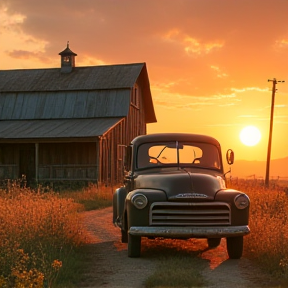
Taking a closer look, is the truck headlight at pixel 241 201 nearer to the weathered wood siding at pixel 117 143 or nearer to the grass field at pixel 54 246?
the grass field at pixel 54 246

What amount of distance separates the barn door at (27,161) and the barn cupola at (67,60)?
6305mm

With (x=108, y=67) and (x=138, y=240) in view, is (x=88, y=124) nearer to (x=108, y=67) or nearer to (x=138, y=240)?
(x=108, y=67)

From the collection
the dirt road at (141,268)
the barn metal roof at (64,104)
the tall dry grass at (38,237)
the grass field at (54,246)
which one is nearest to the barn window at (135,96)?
the barn metal roof at (64,104)

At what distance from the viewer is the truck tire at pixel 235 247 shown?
9.31m

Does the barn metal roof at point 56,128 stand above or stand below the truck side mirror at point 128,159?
above

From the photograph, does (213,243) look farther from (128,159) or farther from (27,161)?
(27,161)

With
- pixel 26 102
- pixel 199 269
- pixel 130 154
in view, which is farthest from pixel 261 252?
pixel 26 102

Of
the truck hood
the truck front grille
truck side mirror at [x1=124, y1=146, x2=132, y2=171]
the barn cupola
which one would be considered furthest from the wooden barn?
the truck front grille

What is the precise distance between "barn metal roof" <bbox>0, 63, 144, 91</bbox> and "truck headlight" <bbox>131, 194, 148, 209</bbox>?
72.6 ft

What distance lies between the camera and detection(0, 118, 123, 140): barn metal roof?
26406 mm

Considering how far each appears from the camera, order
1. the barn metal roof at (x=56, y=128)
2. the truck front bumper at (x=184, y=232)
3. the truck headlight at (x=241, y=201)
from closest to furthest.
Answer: the truck front bumper at (x=184, y=232) < the truck headlight at (x=241, y=201) < the barn metal roof at (x=56, y=128)

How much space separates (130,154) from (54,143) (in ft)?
62.1

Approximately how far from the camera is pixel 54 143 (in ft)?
95.3

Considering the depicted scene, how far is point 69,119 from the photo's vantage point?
30.8 meters
